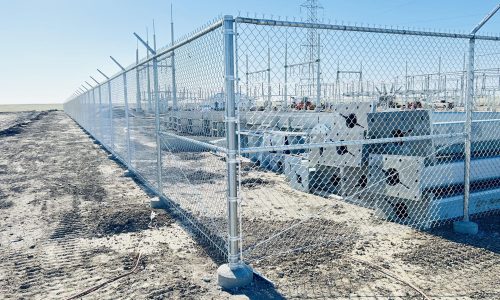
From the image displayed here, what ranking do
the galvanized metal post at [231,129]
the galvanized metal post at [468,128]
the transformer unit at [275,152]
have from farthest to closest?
the transformer unit at [275,152]
the galvanized metal post at [468,128]
the galvanized metal post at [231,129]

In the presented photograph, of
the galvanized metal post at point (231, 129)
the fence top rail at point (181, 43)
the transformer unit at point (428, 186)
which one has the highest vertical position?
the fence top rail at point (181, 43)

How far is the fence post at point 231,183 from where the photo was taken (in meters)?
3.54

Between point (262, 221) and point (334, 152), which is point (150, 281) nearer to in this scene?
point (262, 221)

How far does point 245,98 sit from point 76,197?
496 cm

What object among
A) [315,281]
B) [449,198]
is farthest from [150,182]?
[449,198]

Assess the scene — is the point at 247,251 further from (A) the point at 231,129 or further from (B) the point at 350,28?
(B) the point at 350,28

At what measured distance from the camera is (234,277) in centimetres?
391

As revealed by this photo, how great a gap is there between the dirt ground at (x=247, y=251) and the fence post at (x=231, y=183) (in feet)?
0.49

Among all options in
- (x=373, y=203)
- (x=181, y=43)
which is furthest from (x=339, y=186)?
(x=181, y=43)

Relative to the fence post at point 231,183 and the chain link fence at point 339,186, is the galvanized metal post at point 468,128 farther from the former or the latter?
the fence post at point 231,183

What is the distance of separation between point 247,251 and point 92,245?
2380mm

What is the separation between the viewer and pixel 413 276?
13.9 feet

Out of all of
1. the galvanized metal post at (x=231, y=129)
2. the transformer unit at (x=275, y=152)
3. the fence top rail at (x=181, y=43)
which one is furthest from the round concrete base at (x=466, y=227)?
the transformer unit at (x=275, y=152)

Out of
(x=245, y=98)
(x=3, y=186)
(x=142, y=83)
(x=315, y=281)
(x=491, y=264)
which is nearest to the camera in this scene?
(x=315, y=281)
